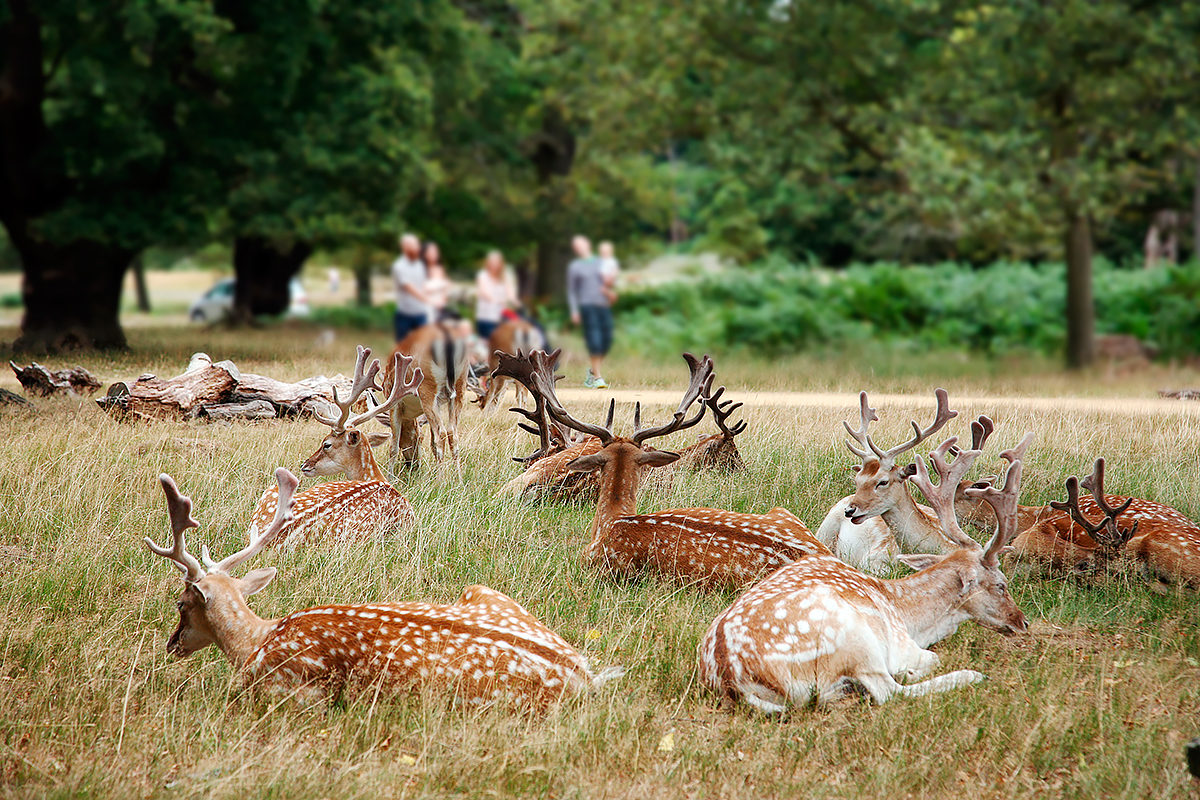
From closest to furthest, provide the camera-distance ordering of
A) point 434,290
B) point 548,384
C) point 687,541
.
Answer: point 687,541 < point 548,384 < point 434,290

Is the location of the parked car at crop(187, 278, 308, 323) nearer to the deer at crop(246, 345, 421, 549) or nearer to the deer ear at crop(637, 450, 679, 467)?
the deer at crop(246, 345, 421, 549)

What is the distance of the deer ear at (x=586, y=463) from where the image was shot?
19.0 ft

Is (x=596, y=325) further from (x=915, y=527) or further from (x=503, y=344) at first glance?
(x=915, y=527)

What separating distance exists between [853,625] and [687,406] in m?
2.39

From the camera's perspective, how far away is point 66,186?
1469 centimetres

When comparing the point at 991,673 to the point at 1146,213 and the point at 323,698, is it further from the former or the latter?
the point at 1146,213

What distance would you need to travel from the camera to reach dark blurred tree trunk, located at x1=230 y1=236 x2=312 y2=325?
23.6 meters

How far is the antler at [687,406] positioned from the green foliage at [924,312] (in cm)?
1255

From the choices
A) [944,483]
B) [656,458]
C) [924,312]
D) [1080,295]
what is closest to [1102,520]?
[944,483]

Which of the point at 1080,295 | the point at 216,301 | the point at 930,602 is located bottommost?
the point at 930,602

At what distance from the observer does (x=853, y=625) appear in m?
4.00

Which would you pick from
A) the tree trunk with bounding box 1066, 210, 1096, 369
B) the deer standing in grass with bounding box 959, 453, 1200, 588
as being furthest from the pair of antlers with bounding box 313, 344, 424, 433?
the tree trunk with bounding box 1066, 210, 1096, 369

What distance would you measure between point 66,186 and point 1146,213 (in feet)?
72.3

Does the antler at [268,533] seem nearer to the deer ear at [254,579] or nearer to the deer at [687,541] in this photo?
the deer ear at [254,579]
